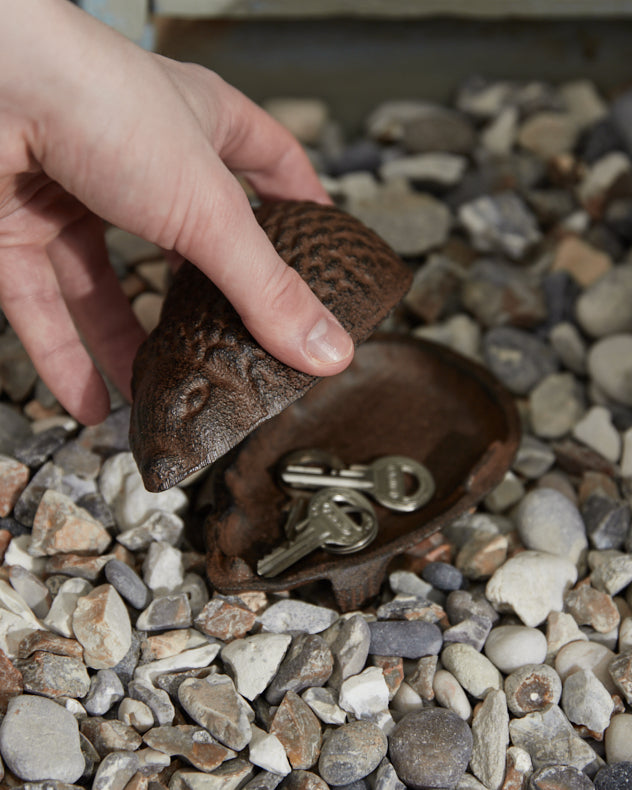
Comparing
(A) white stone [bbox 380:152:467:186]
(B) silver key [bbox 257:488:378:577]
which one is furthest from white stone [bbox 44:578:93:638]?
(A) white stone [bbox 380:152:467:186]

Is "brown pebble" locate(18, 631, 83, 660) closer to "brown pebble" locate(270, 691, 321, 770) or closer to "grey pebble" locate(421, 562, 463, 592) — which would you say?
"brown pebble" locate(270, 691, 321, 770)

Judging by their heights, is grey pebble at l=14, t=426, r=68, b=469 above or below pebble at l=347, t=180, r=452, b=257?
below

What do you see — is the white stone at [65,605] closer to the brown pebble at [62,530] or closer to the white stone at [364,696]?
the brown pebble at [62,530]

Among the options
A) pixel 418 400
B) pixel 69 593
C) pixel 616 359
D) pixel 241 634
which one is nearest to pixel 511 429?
pixel 418 400

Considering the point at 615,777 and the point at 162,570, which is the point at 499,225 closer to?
the point at 162,570

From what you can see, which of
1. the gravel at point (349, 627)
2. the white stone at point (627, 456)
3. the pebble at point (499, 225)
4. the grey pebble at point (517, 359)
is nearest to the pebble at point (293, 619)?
the gravel at point (349, 627)

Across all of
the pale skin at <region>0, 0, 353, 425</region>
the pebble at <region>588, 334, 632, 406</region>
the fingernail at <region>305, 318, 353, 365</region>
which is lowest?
the pebble at <region>588, 334, 632, 406</region>

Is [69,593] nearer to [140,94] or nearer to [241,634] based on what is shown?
[241,634]

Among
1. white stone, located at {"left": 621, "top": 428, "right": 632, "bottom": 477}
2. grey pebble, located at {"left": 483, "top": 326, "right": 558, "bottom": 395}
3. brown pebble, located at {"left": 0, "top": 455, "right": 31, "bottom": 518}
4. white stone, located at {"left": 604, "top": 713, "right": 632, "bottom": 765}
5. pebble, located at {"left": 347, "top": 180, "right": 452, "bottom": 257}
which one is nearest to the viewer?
white stone, located at {"left": 604, "top": 713, "right": 632, "bottom": 765}
